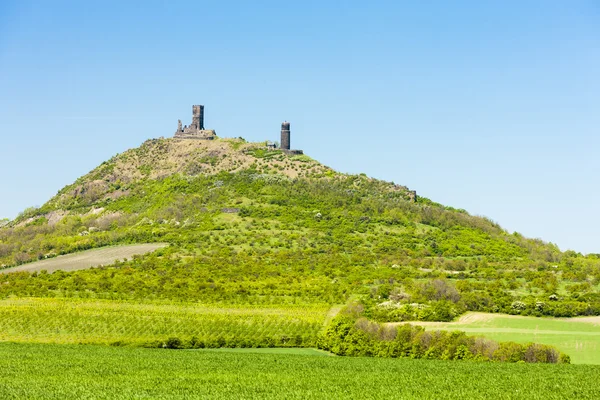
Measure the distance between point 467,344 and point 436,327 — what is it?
13642mm

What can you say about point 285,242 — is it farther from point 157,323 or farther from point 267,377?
point 267,377

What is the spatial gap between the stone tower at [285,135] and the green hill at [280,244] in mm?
2920

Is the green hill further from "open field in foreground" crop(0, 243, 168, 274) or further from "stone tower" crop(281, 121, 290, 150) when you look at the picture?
"open field in foreground" crop(0, 243, 168, 274)

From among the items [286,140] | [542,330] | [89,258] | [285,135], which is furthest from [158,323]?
[286,140]

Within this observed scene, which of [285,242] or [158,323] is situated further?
[285,242]

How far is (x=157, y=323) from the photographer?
8675 cm

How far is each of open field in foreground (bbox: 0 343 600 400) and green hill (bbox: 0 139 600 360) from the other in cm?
2973

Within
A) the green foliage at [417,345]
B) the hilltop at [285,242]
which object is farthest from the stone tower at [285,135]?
the green foliage at [417,345]

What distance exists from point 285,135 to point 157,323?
363 ft

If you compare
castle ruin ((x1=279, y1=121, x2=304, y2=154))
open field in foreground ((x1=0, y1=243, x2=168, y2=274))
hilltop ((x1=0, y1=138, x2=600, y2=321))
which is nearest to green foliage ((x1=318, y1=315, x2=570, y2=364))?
hilltop ((x1=0, y1=138, x2=600, y2=321))

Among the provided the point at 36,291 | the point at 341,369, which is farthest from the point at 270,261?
the point at 341,369

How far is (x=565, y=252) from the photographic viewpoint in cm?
15800

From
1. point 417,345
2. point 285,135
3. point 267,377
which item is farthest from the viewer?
point 285,135

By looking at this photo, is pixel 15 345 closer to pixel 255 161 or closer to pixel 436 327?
pixel 436 327
